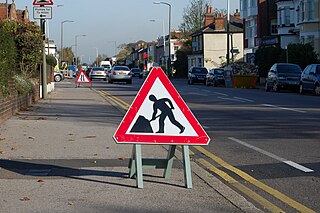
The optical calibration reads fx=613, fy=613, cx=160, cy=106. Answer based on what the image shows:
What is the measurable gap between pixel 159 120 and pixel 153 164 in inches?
37.2

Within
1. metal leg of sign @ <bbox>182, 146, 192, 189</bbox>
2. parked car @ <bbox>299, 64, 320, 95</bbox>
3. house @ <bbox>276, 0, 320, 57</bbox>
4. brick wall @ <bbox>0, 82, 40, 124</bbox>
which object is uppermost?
house @ <bbox>276, 0, 320, 57</bbox>

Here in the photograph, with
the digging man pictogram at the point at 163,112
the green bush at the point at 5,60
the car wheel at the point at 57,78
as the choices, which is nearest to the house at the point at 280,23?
the car wheel at the point at 57,78

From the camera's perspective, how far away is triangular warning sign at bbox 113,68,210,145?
24.3 feet

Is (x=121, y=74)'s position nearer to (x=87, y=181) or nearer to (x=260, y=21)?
(x=260, y=21)

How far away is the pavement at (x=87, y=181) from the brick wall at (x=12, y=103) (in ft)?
5.43

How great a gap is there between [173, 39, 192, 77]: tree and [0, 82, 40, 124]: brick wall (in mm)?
66597

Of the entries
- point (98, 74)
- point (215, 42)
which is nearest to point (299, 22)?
point (98, 74)

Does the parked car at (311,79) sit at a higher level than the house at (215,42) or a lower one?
lower

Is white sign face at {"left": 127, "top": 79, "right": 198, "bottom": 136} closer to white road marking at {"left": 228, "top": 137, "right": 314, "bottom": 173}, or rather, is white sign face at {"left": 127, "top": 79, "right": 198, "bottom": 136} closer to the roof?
white road marking at {"left": 228, "top": 137, "right": 314, "bottom": 173}

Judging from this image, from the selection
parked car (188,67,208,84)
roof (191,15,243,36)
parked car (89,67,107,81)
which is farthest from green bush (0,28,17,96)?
roof (191,15,243,36)

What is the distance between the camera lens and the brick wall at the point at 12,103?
15.0 meters

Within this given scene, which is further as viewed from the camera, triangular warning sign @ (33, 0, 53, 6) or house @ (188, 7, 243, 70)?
house @ (188, 7, 243, 70)

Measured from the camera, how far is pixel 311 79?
3083 cm

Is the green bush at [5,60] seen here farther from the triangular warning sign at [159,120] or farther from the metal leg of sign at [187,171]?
the metal leg of sign at [187,171]
